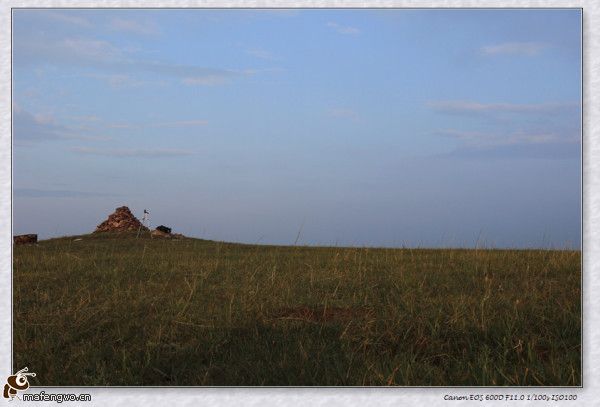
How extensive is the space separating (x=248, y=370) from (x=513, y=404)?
1.90 m

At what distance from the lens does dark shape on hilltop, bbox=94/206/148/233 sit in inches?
713

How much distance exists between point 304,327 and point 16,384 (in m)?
2.34

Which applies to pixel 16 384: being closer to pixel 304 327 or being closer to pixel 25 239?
pixel 304 327

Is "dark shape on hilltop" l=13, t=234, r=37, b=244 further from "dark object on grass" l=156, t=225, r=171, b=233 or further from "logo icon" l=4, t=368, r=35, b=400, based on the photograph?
"logo icon" l=4, t=368, r=35, b=400

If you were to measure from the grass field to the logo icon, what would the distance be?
0.09m

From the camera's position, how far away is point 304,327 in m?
5.13

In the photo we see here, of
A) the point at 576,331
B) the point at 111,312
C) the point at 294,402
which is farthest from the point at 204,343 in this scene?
the point at 576,331

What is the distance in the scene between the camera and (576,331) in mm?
5055

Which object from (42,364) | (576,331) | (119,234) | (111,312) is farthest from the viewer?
(119,234)

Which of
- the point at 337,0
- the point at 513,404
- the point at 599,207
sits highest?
the point at 337,0

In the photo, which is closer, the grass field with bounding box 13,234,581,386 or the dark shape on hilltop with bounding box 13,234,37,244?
the grass field with bounding box 13,234,581,386

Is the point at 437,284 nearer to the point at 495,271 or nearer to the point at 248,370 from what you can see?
the point at 495,271

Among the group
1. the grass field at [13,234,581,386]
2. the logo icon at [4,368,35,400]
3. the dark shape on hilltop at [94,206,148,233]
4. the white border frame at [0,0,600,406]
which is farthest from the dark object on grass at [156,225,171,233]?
the logo icon at [4,368,35,400]

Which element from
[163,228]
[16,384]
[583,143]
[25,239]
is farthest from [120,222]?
[583,143]
